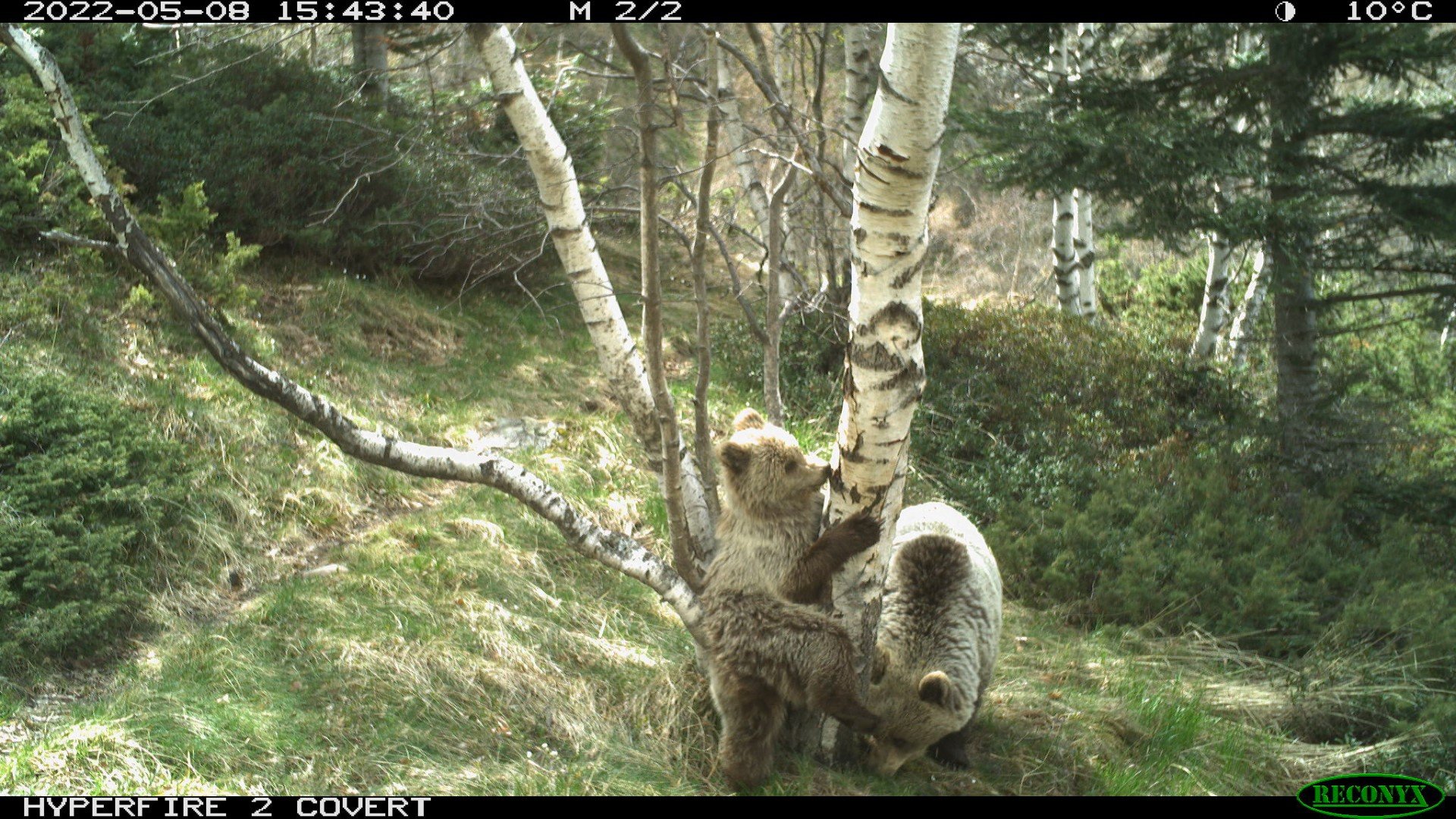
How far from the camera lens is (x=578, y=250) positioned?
16.5 ft

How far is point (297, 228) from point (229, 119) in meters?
1.16

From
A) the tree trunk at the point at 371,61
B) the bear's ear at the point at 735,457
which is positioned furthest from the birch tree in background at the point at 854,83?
the bear's ear at the point at 735,457

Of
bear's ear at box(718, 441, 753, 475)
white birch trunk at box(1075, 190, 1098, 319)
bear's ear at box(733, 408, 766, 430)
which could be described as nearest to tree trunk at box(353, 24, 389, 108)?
Answer: bear's ear at box(733, 408, 766, 430)

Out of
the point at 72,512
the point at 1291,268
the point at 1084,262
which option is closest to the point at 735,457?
the point at 72,512

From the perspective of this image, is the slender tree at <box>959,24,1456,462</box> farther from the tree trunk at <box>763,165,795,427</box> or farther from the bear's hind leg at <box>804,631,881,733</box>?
the bear's hind leg at <box>804,631,881,733</box>

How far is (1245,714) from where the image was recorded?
19.5 feet

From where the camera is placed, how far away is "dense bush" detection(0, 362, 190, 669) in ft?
15.6

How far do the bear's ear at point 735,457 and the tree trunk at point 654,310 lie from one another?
223mm

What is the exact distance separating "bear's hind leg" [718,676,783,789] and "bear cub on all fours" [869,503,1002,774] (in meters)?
0.58

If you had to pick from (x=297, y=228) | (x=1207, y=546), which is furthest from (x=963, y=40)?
(x=297, y=228)

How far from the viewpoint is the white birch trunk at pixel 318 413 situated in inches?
139

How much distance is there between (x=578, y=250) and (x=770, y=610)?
209cm
